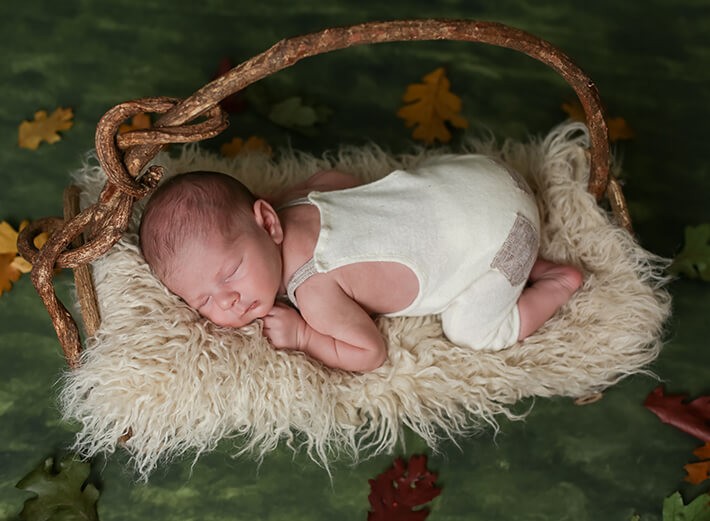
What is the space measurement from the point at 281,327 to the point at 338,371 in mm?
187

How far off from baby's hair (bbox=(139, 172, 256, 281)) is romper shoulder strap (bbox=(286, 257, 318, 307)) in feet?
0.63

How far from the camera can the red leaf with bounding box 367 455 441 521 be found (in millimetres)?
1955

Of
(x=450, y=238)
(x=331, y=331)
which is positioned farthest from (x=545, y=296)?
(x=331, y=331)

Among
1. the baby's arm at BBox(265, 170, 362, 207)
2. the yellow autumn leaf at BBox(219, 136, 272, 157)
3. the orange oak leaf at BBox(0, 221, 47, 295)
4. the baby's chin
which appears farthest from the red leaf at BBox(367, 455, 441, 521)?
the orange oak leaf at BBox(0, 221, 47, 295)

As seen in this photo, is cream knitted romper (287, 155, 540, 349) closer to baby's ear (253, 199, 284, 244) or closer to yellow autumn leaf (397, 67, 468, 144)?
baby's ear (253, 199, 284, 244)

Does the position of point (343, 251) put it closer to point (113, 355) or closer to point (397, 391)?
point (397, 391)

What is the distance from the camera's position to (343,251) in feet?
6.07

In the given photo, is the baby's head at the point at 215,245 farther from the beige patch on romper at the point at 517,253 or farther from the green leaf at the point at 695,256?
the green leaf at the point at 695,256

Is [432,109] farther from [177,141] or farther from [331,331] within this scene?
[177,141]

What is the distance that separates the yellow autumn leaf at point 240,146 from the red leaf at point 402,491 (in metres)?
1.08

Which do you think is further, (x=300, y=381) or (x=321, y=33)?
(x=300, y=381)

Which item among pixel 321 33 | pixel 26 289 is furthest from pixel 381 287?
pixel 26 289

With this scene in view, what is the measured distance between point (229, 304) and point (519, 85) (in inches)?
54.6

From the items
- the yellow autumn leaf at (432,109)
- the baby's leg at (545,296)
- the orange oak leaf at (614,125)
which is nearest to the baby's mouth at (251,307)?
the baby's leg at (545,296)
